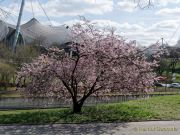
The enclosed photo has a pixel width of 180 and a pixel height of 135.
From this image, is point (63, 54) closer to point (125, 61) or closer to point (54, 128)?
point (125, 61)

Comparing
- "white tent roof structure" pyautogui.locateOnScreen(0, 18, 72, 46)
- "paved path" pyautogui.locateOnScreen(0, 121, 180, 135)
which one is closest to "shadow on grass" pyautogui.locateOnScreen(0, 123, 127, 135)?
"paved path" pyautogui.locateOnScreen(0, 121, 180, 135)

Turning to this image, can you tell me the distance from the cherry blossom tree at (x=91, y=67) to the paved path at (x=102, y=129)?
2.58m

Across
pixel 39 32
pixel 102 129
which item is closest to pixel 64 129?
pixel 102 129

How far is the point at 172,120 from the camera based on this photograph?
13289 millimetres

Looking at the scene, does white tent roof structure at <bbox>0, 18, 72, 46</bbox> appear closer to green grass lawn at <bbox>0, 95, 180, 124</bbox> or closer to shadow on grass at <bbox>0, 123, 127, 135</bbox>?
green grass lawn at <bbox>0, 95, 180, 124</bbox>

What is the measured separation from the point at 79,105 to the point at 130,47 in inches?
116

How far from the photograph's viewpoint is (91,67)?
15.0 m

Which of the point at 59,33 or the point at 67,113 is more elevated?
the point at 59,33

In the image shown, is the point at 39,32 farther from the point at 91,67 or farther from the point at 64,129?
the point at 64,129

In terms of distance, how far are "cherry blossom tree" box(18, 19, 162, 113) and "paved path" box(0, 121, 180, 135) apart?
258cm

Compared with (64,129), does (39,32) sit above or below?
above

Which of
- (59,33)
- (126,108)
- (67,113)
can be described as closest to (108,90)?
(126,108)

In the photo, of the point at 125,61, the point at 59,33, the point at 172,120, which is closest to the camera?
the point at 172,120

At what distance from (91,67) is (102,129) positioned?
11.5 feet
